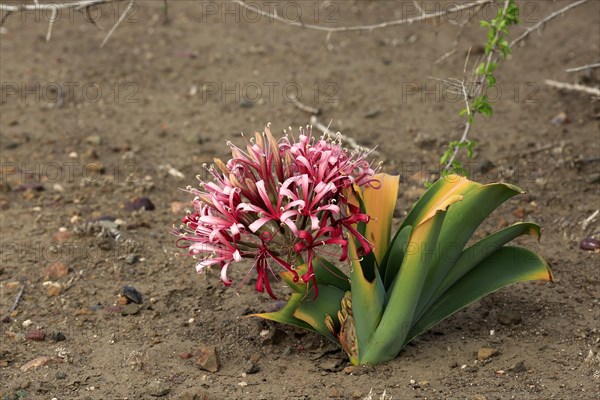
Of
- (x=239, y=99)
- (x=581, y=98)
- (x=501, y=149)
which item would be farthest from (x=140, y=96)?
(x=581, y=98)

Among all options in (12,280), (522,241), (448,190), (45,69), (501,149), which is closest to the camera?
(448,190)

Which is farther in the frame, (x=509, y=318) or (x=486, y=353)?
(x=509, y=318)

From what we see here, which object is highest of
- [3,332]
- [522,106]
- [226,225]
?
[226,225]

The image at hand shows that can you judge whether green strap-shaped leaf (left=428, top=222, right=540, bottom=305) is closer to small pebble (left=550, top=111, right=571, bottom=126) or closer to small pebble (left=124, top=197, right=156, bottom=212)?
small pebble (left=124, top=197, right=156, bottom=212)

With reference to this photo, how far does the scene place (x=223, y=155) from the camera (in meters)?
7.02

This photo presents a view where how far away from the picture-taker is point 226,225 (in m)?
3.61

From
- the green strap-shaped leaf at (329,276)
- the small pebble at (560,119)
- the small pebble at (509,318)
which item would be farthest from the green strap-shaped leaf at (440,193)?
the small pebble at (560,119)

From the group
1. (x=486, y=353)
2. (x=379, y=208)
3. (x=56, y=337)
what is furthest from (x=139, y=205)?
(x=486, y=353)

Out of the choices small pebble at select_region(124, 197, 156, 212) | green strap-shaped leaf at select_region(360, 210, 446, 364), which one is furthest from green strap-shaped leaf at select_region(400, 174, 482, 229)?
small pebble at select_region(124, 197, 156, 212)

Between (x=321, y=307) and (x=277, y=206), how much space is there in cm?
69

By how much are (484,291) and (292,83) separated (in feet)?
14.7

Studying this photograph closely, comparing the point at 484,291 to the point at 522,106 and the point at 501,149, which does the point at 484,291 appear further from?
the point at 522,106

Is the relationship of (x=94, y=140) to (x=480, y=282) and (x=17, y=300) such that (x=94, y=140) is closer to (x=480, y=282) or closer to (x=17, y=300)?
(x=17, y=300)

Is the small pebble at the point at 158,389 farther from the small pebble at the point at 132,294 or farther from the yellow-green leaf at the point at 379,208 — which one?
the yellow-green leaf at the point at 379,208
